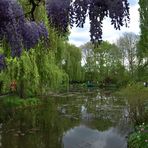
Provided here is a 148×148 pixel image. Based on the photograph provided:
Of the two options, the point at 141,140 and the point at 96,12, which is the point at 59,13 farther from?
the point at 141,140

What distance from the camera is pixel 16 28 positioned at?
4.17m

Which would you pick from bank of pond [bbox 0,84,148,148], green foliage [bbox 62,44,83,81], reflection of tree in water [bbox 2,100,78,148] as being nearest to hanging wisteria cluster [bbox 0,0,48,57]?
bank of pond [bbox 0,84,148,148]

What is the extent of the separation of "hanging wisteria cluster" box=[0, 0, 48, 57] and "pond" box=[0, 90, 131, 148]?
775 cm

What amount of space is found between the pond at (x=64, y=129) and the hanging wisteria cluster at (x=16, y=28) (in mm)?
7751

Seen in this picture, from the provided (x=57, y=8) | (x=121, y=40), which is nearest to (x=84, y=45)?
(x=121, y=40)

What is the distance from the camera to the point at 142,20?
37531 millimetres

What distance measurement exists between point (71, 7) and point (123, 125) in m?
13.1

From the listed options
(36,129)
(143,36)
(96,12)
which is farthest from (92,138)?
(143,36)

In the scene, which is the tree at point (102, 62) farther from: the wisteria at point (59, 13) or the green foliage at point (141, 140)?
the wisteria at point (59, 13)

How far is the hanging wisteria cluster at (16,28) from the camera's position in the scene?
152 inches

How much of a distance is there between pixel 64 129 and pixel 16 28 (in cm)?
1112

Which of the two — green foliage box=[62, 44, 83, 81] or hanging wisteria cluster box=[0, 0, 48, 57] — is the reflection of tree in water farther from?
green foliage box=[62, 44, 83, 81]

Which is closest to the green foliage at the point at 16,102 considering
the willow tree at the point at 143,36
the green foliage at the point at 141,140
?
the green foliage at the point at 141,140

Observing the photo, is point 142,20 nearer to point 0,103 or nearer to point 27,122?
point 0,103
